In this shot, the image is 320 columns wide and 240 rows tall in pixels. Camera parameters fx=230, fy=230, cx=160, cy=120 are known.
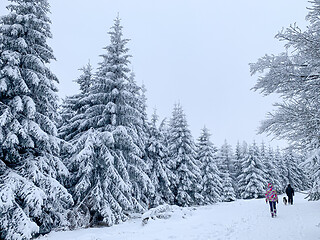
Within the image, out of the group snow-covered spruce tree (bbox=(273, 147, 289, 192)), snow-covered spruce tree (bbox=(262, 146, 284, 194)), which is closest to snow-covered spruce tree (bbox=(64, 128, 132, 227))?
snow-covered spruce tree (bbox=(262, 146, 284, 194))

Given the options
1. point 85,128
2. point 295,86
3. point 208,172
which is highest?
point 85,128

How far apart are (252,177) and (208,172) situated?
1422 centimetres

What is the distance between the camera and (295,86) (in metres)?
7.53

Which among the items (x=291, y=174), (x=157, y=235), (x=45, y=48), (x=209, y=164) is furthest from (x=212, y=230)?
(x=291, y=174)

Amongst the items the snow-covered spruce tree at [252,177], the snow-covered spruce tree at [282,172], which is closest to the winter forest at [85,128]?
the snow-covered spruce tree at [252,177]

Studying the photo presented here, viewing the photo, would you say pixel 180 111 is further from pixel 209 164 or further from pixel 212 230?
pixel 212 230

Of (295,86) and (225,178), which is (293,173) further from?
(295,86)

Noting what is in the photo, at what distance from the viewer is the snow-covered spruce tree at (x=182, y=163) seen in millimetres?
27562

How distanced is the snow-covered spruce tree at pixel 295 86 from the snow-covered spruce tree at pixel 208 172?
2552cm

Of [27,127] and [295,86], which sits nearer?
[295,86]

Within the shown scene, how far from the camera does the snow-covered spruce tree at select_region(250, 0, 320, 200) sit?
685cm

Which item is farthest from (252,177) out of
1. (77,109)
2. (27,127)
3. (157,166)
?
(27,127)

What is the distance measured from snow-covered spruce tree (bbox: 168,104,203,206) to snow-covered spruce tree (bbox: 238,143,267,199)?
53.9ft

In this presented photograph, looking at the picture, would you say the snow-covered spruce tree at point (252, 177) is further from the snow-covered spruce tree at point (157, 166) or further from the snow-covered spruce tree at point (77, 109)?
the snow-covered spruce tree at point (77, 109)
